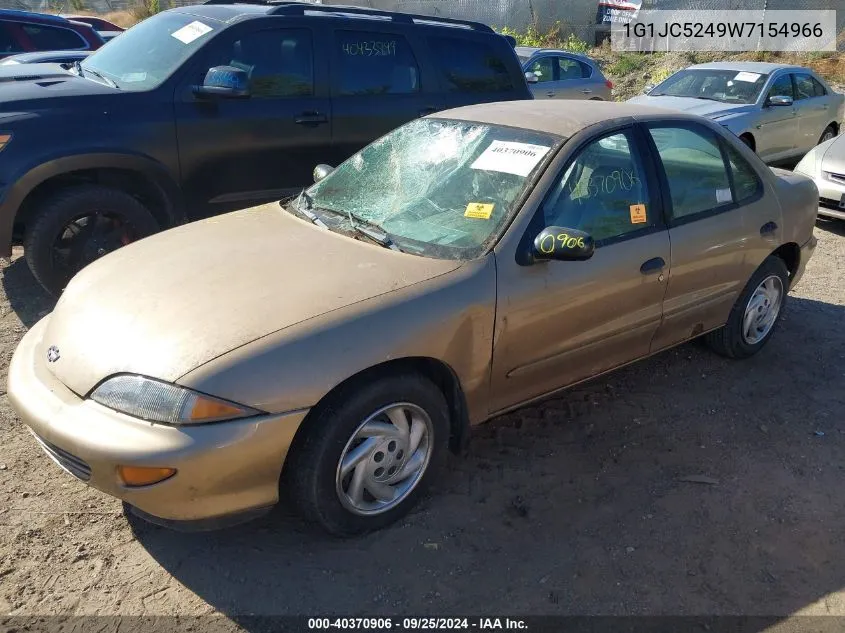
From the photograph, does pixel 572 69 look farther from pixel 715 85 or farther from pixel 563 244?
pixel 563 244

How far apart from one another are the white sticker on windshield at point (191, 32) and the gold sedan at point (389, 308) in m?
1.88

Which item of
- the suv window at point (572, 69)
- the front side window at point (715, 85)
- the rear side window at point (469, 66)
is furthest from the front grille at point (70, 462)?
the suv window at point (572, 69)

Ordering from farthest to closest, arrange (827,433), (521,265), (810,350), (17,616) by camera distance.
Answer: (810,350) → (827,433) → (521,265) → (17,616)

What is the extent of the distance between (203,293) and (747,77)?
9.41 meters

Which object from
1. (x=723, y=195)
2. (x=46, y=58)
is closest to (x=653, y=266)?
(x=723, y=195)

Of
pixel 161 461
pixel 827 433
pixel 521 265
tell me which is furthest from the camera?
pixel 827 433

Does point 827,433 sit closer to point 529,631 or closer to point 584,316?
point 584,316

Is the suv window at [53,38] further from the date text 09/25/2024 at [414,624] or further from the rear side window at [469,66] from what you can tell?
the date text 09/25/2024 at [414,624]

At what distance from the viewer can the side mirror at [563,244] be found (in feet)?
9.93

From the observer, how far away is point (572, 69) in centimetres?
1220

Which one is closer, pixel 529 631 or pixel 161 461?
pixel 161 461

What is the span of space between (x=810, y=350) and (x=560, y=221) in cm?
258

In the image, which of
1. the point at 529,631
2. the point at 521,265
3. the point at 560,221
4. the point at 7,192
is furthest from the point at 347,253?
A: the point at 7,192

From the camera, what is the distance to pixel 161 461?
93.0 inches
